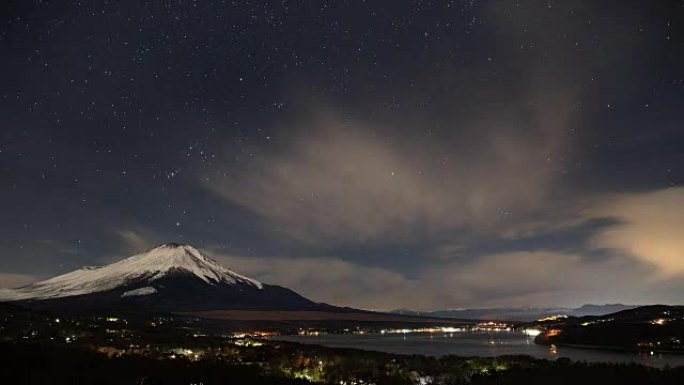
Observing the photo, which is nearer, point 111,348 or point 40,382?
point 40,382

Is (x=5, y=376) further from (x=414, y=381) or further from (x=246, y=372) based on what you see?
(x=414, y=381)

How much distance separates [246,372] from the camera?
8931 centimetres

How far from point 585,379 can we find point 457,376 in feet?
68.2

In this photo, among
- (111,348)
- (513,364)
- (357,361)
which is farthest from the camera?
(111,348)

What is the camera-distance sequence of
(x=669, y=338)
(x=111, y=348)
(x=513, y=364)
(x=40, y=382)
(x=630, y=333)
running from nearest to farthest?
(x=40, y=382) < (x=513, y=364) < (x=111, y=348) < (x=669, y=338) < (x=630, y=333)

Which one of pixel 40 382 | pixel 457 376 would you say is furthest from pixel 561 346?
pixel 40 382

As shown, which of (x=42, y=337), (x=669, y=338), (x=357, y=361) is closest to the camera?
(x=357, y=361)

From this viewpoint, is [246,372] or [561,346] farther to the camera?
[561,346]

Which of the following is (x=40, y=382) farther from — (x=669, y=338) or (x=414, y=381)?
(x=669, y=338)

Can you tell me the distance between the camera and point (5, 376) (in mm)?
54406

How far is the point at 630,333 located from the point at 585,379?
11919 cm

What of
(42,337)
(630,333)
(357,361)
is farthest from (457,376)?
(630,333)

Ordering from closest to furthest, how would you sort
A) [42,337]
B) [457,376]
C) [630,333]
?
[457,376] → [42,337] → [630,333]

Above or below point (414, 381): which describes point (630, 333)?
above
